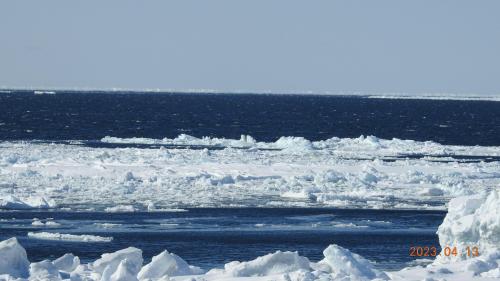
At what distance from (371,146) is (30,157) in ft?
74.4

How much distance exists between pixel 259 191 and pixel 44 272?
16989mm

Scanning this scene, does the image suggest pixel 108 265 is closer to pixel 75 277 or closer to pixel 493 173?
pixel 75 277

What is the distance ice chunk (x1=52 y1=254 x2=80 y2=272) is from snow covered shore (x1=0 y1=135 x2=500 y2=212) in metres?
10.7

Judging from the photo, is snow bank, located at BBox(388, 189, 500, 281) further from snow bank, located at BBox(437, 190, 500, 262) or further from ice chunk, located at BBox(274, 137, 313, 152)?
ice chunk, located at BBox(274, 137, 313, 152)

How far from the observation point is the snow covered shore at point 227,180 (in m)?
31.5

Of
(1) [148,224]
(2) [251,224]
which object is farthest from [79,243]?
(2) [251,224]

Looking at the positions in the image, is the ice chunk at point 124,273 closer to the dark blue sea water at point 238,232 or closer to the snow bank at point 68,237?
the dark blue sea water at point 238,232

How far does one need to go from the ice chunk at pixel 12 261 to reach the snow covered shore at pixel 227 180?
11305mm

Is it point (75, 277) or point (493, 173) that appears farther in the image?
point (493, 173)

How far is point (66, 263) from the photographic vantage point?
18.7 m

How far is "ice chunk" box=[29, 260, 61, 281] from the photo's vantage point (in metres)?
17.4

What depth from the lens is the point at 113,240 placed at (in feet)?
81.0

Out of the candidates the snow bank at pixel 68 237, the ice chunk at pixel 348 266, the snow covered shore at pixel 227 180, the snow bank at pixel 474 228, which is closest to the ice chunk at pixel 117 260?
the ice chunk at pixel 348 266

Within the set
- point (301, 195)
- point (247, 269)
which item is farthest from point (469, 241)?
point (301, 195)
